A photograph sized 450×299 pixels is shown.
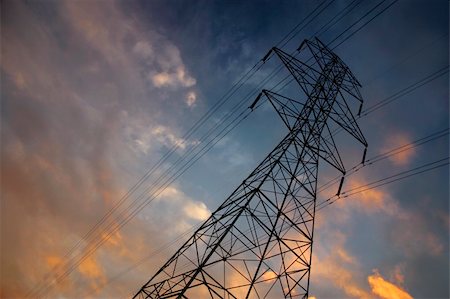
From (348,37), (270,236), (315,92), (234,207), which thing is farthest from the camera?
(315,92)

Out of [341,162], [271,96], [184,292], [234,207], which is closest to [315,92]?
[271,96]

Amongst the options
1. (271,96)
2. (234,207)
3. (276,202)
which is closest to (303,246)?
(276,202)

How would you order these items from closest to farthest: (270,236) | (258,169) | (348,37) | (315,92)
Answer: (270,236), (258,169), (348,37), (315,92)

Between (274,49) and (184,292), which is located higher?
(274,49)

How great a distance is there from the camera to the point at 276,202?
1223 centimetres

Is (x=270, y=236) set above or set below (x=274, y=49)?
below

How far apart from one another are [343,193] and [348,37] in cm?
727

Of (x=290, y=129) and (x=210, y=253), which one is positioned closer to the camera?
(x=210, y=253)

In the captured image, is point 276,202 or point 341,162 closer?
point 276,202

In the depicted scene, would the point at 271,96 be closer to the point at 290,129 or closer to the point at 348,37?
the point at 290,129

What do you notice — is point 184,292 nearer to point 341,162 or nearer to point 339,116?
point 341,162

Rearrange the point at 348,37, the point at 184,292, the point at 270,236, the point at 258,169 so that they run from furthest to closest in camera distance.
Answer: the point at 348,37 → the point at 258,169 → the point at 270,236 → the point at 184,292

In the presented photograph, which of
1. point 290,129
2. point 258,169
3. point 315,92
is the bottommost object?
point 258,169

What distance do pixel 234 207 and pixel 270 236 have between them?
1.83 m
